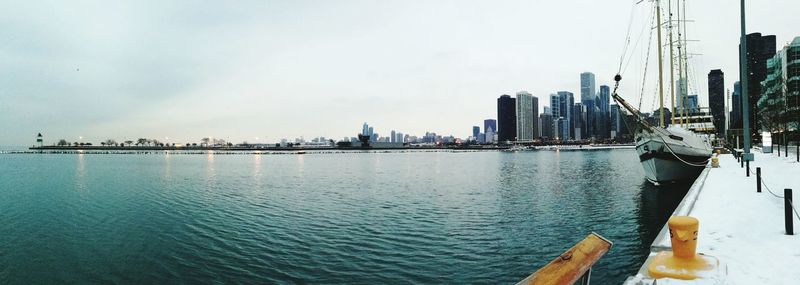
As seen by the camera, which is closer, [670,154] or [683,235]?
[683,235]

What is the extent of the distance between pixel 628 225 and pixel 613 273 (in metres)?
8.73

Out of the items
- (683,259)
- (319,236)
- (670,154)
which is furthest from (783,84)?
(683,259)

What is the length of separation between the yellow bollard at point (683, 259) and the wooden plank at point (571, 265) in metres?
2.82

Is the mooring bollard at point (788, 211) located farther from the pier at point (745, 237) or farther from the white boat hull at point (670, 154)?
the white boat hull at point (670, 154)

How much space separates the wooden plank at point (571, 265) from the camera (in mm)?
4102

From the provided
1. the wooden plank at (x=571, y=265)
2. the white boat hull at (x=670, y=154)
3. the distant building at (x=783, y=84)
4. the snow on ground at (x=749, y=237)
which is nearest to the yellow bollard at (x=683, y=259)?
the snow on ground at (x=749, y=237)

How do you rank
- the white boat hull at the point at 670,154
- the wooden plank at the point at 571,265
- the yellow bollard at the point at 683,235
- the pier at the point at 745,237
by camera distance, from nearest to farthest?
the wooden plank at the point at 571,265
the pier at the point at 745,237
the yellow bollard at the point at 683,235
the white boat hull at the point at 670,154

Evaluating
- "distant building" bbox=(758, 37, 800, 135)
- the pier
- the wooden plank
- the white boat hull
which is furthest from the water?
"distant building" bbox=(758, 37, 800, 135)

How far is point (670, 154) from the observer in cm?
3039

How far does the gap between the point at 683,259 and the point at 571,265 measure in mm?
4306

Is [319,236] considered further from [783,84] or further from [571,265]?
[783,84]

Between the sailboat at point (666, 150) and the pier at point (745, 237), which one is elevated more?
the sailboat at point (666, 150)

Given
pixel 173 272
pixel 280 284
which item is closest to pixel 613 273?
pixel 280 284

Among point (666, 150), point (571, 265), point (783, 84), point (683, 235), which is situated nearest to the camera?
point (571, 265)
